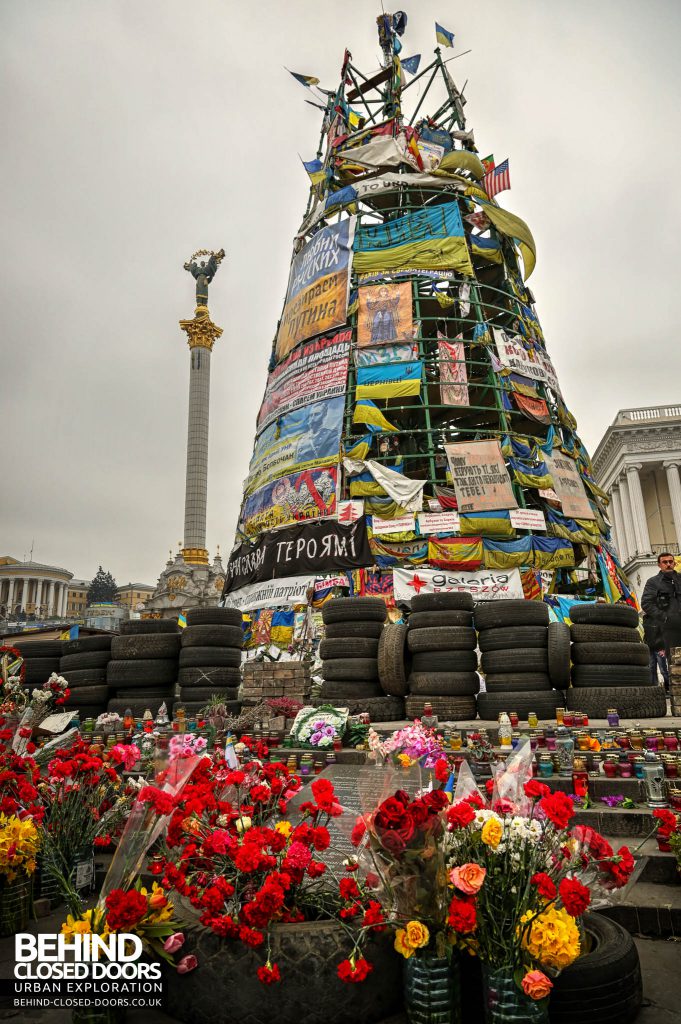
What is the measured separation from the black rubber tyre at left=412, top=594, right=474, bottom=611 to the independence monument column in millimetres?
37459

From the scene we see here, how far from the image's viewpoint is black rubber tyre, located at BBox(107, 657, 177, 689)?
33.8 feet

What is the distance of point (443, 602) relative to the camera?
974cm

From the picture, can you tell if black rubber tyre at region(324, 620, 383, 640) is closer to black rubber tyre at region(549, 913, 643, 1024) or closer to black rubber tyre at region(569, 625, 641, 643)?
black rubber tyre at region(569, 625, 641, 643)

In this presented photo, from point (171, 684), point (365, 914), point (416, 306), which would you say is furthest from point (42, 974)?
point (416, 306)

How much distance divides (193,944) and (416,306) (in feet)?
81.9

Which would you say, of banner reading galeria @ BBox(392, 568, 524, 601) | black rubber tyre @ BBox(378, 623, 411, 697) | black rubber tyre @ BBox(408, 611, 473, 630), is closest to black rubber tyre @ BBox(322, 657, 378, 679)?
black rubber tyre @ BBox(378, 623, 411, 697)

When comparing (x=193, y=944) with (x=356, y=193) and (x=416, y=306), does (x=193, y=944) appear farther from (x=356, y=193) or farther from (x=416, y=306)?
(x=356, y=193)

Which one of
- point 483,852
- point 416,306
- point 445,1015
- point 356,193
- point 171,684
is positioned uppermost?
point 356,193

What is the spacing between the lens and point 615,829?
501 centimetres

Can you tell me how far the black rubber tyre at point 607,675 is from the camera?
8883 millimetres

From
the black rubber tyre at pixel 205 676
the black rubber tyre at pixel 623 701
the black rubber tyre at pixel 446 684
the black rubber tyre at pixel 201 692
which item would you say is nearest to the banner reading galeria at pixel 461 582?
the black rubber tyre at pixel 205 676

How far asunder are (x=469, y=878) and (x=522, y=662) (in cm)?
687

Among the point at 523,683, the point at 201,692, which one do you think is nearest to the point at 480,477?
the point at 523,683

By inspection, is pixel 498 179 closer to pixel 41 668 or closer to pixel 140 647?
pixel 140 647
